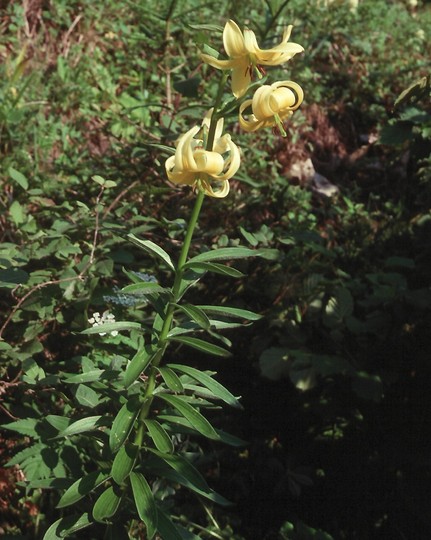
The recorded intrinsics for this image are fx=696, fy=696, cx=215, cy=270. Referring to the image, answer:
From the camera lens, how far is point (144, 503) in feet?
5.53

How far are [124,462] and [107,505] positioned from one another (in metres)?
0.12

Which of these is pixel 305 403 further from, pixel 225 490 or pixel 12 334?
pixel 12 334

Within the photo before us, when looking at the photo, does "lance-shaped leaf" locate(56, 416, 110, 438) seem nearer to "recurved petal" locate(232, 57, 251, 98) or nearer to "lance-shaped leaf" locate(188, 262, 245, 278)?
"lance-shaped leaf" locate(188, 262, 245, 278)

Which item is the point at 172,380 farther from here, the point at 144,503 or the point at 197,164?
the point at 197,164

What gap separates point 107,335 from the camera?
237 cm

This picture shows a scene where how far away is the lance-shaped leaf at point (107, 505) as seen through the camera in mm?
1710

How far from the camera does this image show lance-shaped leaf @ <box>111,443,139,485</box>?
169cm

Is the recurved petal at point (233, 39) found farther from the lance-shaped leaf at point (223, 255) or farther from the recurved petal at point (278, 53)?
the lance-shaped leaf at point (223, 255)

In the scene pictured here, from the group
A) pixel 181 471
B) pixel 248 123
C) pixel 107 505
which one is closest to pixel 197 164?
pixel 248 123

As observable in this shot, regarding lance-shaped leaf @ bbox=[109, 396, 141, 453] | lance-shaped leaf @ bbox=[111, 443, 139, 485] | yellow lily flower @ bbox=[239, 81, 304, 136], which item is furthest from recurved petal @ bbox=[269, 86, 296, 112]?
lance-shaped leaf @ bbox=[111, 443, 139, 485]

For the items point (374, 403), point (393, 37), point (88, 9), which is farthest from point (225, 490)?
point (393, 37)

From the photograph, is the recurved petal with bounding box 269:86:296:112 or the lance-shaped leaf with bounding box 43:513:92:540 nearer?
the recurved petal with bounding box 269:86:296:112

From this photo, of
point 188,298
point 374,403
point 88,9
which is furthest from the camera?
point 88,9

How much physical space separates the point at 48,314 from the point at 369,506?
1356 millimetres
